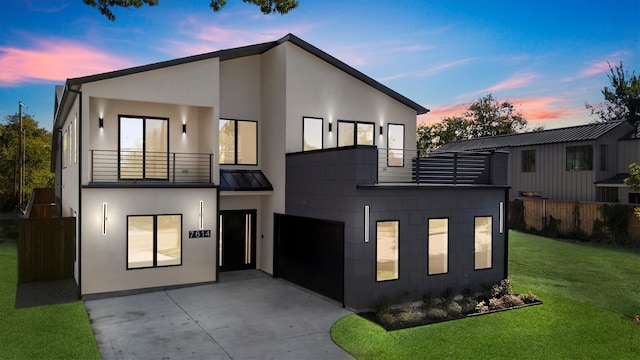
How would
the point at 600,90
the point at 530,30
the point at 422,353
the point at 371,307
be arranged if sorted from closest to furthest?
the point at 422,353 < the point at 371,307 < the point at 530,30 < the point at 600,90

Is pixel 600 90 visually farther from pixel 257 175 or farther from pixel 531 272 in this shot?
pixel 257 175

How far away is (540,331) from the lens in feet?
32.9

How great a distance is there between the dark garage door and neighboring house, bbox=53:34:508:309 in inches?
2.2

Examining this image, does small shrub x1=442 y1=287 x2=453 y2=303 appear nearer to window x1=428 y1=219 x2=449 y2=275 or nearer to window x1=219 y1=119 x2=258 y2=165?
window x1=428 y1=219 x2=449 y2=275

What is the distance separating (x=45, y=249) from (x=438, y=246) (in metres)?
12.5

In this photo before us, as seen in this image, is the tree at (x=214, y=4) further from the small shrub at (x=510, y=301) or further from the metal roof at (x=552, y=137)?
the metal roof at (x=552, y=137)

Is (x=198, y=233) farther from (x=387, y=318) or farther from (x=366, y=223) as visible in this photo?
(x=387, y=318)

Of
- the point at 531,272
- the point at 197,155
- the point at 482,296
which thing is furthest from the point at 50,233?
the point at 531,272

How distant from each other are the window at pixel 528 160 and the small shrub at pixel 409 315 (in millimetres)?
20589

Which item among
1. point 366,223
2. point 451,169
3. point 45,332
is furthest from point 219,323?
point 451,169

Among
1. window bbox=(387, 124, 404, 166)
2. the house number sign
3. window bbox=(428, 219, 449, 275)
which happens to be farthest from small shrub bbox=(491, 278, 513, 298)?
the house number sign

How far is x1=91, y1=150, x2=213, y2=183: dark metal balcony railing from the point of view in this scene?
13773mm

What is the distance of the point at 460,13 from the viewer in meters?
18.6

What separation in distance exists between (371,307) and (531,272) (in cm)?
772
